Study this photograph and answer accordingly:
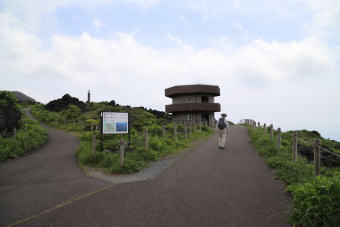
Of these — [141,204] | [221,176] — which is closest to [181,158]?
[221,176]

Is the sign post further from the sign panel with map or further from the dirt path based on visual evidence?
the dirt path

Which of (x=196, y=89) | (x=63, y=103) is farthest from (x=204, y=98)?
(x=63, y=103)

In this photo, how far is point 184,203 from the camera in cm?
421

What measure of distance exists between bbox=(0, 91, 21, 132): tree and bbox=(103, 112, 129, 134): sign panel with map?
9.24 metres

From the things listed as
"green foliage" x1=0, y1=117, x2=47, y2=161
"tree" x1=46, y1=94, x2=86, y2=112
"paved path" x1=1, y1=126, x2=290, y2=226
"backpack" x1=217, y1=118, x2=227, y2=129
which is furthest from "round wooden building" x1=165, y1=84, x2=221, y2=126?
"paved path" x1=1, y1=126, x2=290, y2=226

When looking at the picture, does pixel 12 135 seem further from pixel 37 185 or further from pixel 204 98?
pixel 204 98

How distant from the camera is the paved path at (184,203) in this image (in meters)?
3.58

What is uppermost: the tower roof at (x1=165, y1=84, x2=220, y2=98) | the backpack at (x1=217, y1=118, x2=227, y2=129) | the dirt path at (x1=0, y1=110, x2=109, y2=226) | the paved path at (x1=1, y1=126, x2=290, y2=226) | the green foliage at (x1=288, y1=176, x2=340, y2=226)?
the tower roof at (x1=165, y1=84, x2=220, y2=98)

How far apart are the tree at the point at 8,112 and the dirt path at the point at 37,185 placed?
539 cm

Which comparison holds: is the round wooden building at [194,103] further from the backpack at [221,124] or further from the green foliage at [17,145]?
the green foliage at [17,145]

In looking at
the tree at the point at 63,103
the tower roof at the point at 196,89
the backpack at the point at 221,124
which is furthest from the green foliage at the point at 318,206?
the tree at the point at 63,103

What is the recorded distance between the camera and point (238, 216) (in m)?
3.65

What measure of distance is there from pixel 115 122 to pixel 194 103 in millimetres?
24640

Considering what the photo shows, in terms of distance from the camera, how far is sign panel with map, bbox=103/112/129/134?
30.7 ft
